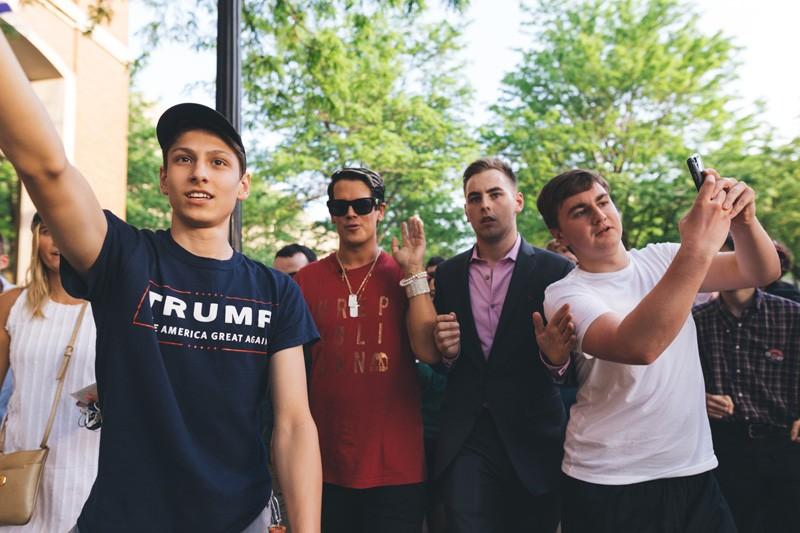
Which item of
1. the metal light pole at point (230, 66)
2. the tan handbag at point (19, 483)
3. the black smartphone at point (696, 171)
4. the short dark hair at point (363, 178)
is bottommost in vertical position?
the tan handbag at point (19, 483)

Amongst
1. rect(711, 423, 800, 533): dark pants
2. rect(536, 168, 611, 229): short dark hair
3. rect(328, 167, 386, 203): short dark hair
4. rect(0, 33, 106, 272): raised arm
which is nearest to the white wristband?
rect(328, 167, 386, 203): short dark hair

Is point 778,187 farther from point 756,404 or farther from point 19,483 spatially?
point 19,483

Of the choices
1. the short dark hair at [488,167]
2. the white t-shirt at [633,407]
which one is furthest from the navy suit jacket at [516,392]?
the short dark hair at [488,167]

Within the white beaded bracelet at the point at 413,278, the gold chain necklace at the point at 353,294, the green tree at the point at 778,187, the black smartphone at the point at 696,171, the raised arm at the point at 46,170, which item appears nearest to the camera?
the raised arm at the point at 46,170

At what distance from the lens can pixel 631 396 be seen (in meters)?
2.53

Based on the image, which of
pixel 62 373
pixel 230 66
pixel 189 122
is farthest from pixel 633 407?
pixel 230 66

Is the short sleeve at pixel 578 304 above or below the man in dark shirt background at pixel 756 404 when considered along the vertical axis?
above

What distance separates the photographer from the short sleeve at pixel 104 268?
1791mm

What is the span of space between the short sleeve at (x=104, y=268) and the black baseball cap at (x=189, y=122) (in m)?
0.38

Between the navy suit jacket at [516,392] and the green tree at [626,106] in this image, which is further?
the green tree at [626,106]

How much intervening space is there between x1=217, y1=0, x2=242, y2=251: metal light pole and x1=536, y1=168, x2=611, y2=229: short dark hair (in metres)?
1.94

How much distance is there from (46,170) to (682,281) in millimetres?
1819

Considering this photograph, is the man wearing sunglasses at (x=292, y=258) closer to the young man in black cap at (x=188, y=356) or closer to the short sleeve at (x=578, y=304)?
the short sleeve at (x=578, y=304)

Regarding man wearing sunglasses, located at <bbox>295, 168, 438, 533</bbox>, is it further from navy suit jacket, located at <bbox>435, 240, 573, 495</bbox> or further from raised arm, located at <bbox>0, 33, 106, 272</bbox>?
raised arm, located at <bbox>0, 33, 106, 272</bbox>
